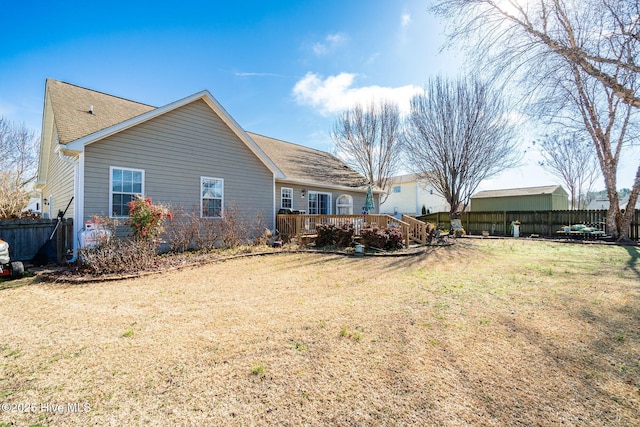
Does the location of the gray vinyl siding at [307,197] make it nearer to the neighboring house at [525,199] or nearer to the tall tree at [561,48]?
the tall tree at [561,48]

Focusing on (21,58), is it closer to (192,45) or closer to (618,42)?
(192,45)

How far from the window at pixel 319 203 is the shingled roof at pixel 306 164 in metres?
0.83

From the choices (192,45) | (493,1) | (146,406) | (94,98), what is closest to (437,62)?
(493,1)

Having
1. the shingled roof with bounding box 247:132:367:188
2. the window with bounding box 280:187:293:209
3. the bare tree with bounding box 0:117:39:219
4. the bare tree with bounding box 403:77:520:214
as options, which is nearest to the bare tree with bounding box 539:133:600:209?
the bare tree with bounding box 403:77:520:214

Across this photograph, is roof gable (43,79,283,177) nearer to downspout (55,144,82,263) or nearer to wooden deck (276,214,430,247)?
downspout (55,144,82,263)

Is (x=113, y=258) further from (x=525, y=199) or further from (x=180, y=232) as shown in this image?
(x=525, y=199)

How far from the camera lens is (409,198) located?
32.2 metres

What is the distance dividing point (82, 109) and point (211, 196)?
5.09m

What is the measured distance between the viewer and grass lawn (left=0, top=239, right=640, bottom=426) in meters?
2.13

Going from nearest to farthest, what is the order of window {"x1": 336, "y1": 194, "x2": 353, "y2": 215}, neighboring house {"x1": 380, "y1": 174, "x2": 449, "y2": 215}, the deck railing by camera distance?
the deck railing, window {"x1": 336, "y1": 194, "x2": 353, "y2": 215}, neighboring house {"x1": 380, "y1": 174, "x2": 449, "y2": 215}

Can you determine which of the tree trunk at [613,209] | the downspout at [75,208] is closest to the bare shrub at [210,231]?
the downspout at [75,208]

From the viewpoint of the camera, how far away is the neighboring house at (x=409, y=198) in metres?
31.6

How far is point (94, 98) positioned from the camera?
10844mm

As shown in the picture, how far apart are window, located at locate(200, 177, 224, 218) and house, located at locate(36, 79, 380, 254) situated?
37mm
